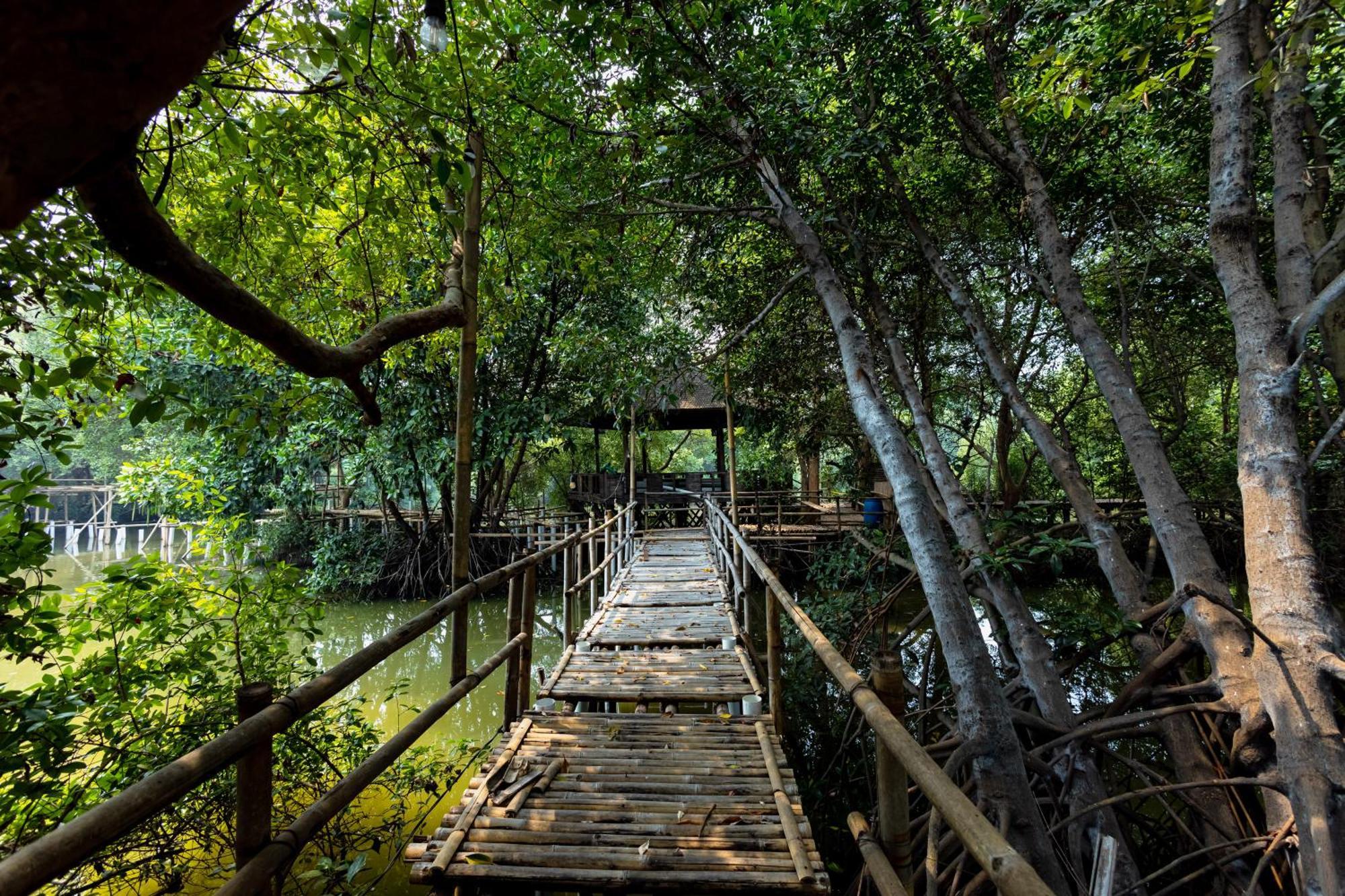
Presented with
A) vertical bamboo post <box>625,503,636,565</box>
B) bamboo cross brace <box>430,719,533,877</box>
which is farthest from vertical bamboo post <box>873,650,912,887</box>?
vertical bamboo post <box>625,503,636,565</box>

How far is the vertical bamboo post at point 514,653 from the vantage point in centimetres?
323

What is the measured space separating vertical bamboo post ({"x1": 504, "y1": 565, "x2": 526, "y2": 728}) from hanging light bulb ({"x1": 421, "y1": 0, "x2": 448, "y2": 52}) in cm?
244

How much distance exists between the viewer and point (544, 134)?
3.75m

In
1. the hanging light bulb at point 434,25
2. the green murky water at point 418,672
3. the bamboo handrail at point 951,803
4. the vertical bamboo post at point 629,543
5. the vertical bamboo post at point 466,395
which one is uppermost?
the hanging light bulb at point 434,25

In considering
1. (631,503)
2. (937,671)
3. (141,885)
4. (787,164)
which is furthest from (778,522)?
(141,885)

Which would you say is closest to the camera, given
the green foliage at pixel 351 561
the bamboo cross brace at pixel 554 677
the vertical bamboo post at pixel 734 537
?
the bamboo cross brace at pixel 554 677

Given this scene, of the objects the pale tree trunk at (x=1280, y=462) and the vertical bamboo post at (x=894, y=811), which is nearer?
the vertical bamboo post at (x=894, y=811)

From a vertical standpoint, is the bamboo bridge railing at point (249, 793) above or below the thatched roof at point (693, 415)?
below

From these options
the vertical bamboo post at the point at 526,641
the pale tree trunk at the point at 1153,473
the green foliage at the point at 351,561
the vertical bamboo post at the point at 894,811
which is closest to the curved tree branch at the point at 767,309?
the pale tree trunk at the point at 1153,473

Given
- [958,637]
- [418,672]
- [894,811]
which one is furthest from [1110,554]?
[418,672]

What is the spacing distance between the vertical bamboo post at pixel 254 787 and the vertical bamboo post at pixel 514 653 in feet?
6.12

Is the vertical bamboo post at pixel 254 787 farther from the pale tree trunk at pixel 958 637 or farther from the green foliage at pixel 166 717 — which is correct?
the pale tree trunk at pixel 958 637

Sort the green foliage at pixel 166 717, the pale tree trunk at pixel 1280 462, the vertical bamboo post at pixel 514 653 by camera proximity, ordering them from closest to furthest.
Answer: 1. the pale tree trunk at pixel 1280 462
2. the green foliage at pixel 166 717
3. the vertical bamboo post at pixel 514 653

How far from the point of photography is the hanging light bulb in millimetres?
1793
